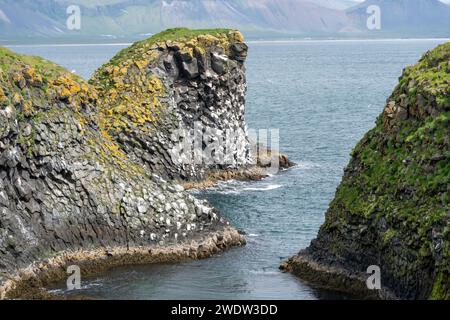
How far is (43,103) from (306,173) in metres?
44.8

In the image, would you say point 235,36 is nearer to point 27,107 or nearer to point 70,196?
point 27,107

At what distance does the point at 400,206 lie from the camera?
5912cm

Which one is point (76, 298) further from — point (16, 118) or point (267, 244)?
point (267, 244)

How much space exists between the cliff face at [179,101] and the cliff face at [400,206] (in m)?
32.6

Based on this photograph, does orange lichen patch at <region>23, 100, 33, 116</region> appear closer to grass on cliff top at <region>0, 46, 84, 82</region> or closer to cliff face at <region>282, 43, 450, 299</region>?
grass on cliff top at <region>0, 46, 84, 82</region>

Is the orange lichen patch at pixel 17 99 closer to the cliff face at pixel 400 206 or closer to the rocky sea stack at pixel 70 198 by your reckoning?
the rocky sea stack at pixel 70 198

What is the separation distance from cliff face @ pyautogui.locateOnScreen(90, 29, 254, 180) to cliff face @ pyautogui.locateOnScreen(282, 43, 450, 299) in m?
32.6

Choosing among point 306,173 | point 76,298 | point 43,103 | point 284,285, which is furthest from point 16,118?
point 306,173

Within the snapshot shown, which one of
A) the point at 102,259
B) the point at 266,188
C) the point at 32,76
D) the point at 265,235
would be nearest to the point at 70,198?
the point at 102,259

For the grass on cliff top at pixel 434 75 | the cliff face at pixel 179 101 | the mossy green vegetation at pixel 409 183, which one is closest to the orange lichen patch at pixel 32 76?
the cliff face at pixel 179 101

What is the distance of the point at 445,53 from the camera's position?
211ft

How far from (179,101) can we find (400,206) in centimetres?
4847

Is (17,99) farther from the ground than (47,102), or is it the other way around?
(17,99)

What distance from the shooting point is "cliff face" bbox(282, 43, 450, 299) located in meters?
55.1
